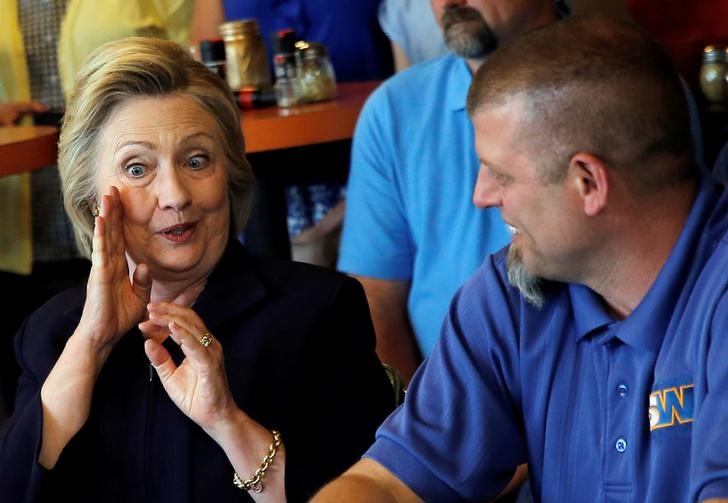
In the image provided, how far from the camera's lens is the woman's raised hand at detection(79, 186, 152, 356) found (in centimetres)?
194

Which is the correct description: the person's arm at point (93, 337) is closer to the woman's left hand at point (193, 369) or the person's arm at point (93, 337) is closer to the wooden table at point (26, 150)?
the woman's left hand at point (193, 369)

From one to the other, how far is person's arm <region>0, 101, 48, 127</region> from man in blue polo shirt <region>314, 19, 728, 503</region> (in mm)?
1840

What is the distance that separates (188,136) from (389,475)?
2.10 ft

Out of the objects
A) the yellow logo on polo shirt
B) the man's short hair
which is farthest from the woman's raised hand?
the yellow logo on polo shirt

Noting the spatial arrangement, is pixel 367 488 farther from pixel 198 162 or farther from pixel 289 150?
pixel 289 150

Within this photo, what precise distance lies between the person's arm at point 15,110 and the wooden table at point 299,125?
55 cm

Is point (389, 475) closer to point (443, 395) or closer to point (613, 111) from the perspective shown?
point (443, 395)

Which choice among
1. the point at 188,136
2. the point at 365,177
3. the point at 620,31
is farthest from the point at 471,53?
the point at 620,31

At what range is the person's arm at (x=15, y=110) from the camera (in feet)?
10.7

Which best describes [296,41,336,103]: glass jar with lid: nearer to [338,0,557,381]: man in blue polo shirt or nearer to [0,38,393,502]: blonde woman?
[338,0,557,381]: man in blue polo shirt

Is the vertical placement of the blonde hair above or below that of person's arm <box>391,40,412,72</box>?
above

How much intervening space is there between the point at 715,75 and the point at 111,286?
177 centimetres

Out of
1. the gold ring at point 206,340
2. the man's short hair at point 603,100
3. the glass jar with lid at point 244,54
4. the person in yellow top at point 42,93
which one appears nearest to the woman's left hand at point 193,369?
the gold ring at point 206,340

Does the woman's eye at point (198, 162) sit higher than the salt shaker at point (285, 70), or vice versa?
the woman's eye at point (198, 162)
